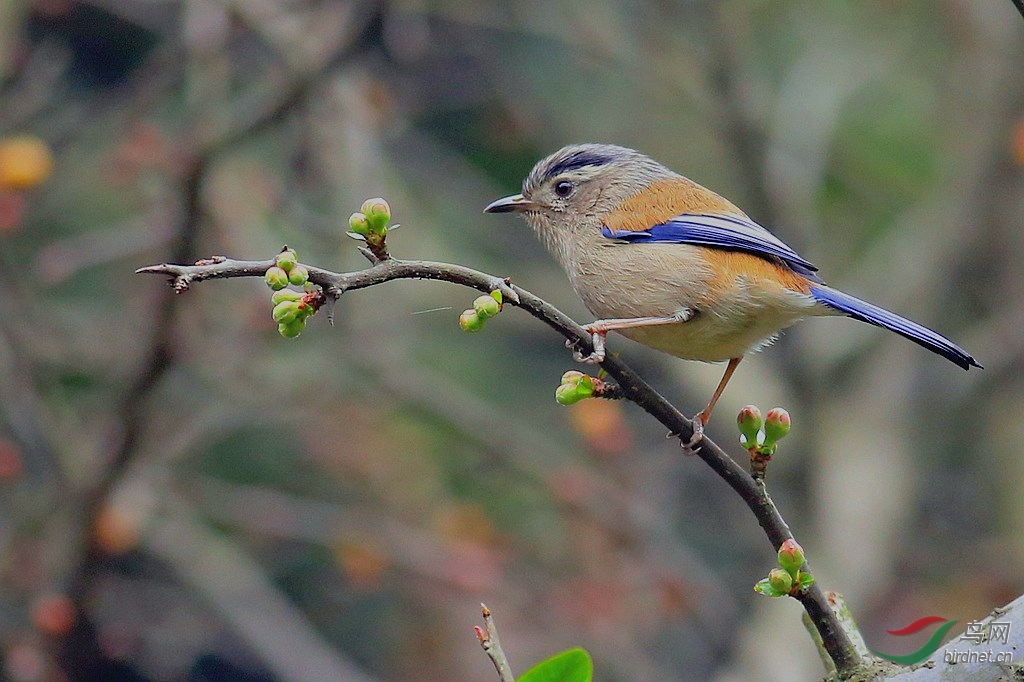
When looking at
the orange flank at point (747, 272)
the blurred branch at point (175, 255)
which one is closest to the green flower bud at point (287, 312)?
the orange flank at point (747, 272)

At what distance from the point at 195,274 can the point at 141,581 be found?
20.5 feet

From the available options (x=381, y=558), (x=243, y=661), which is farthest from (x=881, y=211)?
(x=243, y=661)

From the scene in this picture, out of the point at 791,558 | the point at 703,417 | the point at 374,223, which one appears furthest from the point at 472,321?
the point at 703,417

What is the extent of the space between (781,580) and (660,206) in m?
1.95

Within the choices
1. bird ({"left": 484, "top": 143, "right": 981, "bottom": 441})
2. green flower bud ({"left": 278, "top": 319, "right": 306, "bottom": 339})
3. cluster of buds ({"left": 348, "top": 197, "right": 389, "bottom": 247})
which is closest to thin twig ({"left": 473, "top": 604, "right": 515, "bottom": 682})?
green flower bud ({"left": 278, "top": 319, "right": 306, "bottom": 339})

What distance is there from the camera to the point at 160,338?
4.82 m

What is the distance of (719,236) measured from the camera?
12.4 ft

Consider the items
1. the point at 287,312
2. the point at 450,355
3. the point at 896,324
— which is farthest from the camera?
the point at 450,355

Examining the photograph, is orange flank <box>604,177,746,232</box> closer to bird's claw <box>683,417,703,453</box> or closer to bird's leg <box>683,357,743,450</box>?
bird's leg <box>683,357,743,450</box>

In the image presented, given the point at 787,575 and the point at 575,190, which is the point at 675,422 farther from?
the point at 575,190

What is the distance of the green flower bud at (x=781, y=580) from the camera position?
7.79 ft

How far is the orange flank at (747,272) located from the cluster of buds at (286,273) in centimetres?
179

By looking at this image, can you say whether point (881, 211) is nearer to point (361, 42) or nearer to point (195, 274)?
point (361, 42)

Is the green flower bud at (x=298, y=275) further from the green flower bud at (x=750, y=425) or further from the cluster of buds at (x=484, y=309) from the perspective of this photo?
the green flower bud at (x=750, y=425)
